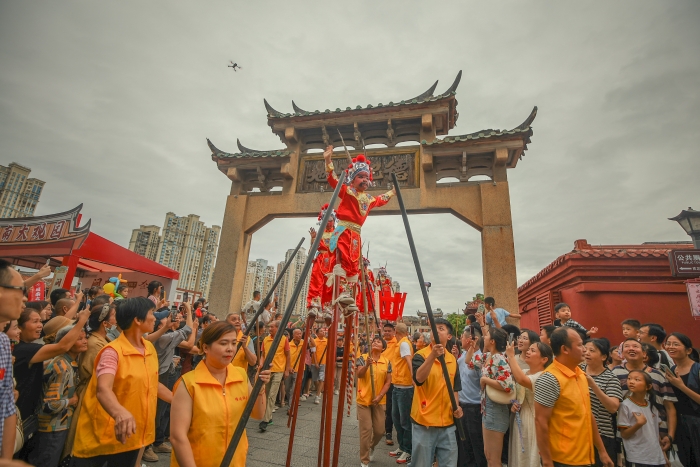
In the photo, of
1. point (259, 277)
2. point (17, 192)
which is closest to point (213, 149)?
point (259, 277)

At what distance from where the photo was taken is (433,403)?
11.3 ft

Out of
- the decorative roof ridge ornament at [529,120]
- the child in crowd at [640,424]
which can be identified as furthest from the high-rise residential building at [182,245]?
the child in crowd at [640,424]

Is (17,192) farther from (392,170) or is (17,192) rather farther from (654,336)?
(654,336)

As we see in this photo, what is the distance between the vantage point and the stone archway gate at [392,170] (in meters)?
8.27

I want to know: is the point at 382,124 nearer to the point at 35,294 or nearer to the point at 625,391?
the point at 625,391

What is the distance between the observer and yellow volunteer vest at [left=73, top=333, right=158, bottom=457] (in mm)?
2332

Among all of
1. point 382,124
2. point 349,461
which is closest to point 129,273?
point 382,124

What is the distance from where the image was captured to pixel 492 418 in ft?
11.4

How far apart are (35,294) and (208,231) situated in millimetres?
57324

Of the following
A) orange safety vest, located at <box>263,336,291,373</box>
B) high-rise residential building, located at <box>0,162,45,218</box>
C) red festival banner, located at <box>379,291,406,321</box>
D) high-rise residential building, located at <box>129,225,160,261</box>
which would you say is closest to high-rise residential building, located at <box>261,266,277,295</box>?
high-rise residential building, located at <box>129,225,160,261</box>

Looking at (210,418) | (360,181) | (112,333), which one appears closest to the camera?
(210,418)

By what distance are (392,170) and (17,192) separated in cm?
7211

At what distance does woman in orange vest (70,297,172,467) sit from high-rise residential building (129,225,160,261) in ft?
224

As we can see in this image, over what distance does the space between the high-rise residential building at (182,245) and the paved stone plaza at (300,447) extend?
195ft
